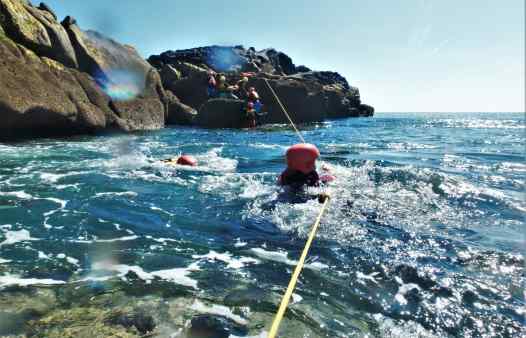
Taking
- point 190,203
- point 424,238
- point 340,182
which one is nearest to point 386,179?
point 340,182

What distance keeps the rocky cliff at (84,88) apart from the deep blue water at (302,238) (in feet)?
18.7

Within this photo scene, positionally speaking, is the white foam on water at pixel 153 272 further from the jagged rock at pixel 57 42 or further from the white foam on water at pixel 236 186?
the jagged rock at pixel 57 42

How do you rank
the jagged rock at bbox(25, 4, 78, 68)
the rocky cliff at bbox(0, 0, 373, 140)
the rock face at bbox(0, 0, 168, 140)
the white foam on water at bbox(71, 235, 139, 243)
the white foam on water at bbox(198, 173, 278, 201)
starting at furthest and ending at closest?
the jagged rock at bbox(25, 4, 78, 68), the rocky cliff at bbox(0, 0, 373, 140), the rock face at bbox(0, 0, 168, 140), the white foam on water at bbox(198, 173, 278, 201), the white foam on water at bbox(71, 235, 139, 243)

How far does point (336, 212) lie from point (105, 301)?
161 inches

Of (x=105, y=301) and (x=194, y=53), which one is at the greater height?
(x=194, y=53)

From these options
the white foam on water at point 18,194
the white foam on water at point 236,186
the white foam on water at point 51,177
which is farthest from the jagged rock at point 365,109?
the white foam on water at point 18,194

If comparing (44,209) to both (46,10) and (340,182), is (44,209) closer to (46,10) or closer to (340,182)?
(340,182)

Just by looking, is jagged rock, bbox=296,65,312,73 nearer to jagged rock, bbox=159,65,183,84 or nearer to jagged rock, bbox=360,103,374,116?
jagged rock, bbox=360,103,374,116

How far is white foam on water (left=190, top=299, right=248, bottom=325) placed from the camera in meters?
3.38

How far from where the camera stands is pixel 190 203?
283 inches

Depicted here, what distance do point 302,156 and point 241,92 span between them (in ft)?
84.0

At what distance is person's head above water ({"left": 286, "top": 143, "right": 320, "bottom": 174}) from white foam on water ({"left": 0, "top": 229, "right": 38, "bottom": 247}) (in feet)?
15.3

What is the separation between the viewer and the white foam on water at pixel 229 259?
4.50m

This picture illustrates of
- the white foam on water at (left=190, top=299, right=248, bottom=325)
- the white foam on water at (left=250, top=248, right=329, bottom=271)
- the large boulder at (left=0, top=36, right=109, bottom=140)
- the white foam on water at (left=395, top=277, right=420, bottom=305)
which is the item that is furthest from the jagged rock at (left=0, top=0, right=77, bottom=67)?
the white foam on water at (left=395, top=277, right=420, bottom=305)
